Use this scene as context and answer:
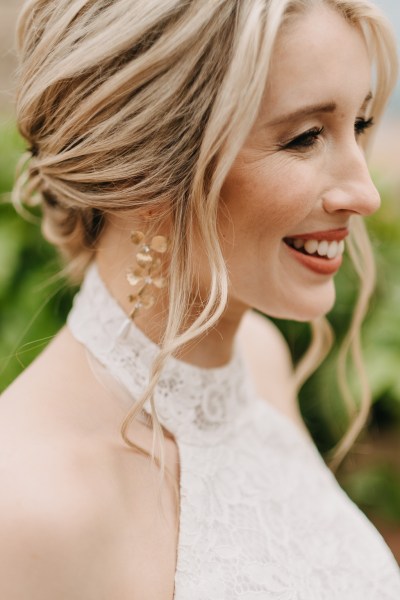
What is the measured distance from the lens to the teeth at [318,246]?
1649mm

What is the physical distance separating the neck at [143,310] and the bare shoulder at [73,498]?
171 mm

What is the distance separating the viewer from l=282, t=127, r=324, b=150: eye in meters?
1.53

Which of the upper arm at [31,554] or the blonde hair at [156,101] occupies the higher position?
the blonde hair at [156,101]

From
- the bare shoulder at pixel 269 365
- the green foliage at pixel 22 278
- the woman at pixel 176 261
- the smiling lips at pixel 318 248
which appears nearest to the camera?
the woman at pixel 176 261

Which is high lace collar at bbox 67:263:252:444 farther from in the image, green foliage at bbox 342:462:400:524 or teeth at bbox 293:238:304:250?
green foliage at bbox 342:462:400:524

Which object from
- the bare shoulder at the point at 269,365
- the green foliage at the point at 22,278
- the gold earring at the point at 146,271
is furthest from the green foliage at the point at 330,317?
the gold earring at the point at 146,271

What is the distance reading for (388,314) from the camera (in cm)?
310

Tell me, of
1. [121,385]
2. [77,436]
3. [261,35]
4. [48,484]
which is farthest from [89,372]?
[261,35]

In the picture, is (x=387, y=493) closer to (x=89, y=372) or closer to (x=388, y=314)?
(x=388, y=314)

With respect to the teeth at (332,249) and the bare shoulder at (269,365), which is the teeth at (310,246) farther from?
the bare shoulder at (269,365)

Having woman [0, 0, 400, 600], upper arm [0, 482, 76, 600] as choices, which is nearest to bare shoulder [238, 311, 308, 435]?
woman [0, 0, 400, 600]

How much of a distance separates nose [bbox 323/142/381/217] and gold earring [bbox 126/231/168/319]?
1.21 feet

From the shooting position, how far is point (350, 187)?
1.59m

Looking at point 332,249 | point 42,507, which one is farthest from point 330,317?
point 42,507
